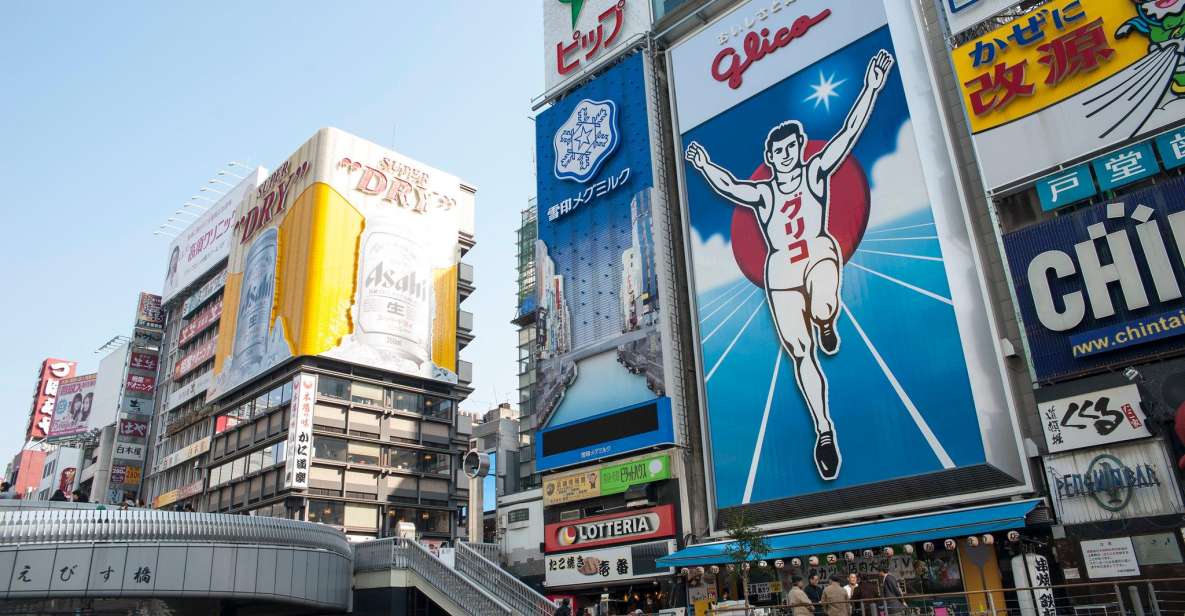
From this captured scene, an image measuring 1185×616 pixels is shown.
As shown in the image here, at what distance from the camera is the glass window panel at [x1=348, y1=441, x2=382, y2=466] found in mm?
56312

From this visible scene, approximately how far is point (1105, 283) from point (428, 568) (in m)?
26.1

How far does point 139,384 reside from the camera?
7975 cm

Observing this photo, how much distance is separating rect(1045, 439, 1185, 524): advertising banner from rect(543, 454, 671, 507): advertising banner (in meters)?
15.7

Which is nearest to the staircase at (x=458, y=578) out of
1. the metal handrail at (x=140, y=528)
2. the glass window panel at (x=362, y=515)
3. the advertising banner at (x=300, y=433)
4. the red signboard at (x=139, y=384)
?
the metal handrail at (x=140, y=528)

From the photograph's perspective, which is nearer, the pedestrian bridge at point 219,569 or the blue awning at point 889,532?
the pedestrian bridge at point 219,569

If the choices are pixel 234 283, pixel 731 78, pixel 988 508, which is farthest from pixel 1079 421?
pixel 234 283

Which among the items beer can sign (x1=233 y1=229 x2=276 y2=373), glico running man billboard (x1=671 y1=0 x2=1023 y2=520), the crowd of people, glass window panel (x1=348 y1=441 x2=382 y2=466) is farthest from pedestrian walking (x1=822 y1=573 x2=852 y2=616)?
beer can sign (x1=233 y1=229 x2=276 y2=373)

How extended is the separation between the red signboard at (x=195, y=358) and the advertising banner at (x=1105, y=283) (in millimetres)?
60479

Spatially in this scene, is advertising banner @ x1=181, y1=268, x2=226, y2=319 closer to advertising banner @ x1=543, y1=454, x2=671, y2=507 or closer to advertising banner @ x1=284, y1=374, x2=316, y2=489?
advertising banner @ x1=284, y1=374, x2=316, y2=489

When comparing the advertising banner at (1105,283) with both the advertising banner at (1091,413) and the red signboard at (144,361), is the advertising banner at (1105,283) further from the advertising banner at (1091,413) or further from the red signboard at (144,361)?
the red signboard at (144,361)

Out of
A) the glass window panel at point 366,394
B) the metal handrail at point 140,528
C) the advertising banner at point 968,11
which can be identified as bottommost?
the metal handrail at point 140,528

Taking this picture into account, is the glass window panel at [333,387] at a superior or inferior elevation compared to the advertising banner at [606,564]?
superior

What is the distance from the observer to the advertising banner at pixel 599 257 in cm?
4094

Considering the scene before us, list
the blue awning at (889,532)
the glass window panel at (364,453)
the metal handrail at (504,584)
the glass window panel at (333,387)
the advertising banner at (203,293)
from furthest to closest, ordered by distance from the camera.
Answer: the advertising banner at (203,293)
the glass window panel at (364,453)
the glass window panel at (333,387)
the metal handrail at (504,584)
the blue awning at (889,532)
